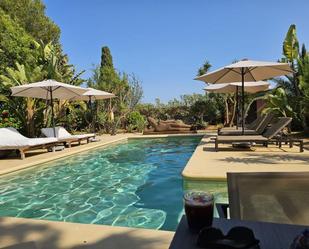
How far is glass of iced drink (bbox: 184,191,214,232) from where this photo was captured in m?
1.42

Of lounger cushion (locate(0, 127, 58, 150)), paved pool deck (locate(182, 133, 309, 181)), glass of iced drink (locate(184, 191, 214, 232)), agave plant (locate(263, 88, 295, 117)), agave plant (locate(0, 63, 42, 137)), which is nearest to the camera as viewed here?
glass of iced drink (locate(184, 191, 214, 232))

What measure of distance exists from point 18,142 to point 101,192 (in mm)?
4857

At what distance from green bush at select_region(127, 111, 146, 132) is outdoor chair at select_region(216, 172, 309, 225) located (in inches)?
727

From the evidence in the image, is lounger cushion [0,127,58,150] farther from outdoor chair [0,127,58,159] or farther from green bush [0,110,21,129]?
green bush [0,110,21,129]

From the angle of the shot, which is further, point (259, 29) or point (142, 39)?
point (142, 39)

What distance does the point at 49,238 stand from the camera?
2789mm

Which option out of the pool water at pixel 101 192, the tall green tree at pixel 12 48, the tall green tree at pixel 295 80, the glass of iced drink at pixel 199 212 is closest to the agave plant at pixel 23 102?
the tall green tree at pixel 12 48

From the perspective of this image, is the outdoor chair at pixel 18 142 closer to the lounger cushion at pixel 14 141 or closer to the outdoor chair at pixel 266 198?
the lounger cushion at pixel 14 141

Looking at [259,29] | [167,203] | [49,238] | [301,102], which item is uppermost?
[259,29]

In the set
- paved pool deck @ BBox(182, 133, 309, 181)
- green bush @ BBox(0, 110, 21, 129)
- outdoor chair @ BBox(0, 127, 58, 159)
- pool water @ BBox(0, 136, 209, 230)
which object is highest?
green bush @ BBox(0, 110, 21, 129)

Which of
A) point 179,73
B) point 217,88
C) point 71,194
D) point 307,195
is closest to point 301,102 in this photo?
point 217,88

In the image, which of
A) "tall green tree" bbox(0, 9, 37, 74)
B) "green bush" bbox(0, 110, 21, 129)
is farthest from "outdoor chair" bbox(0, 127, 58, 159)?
"tall green tree" bbox(0, 9, 37, 74)

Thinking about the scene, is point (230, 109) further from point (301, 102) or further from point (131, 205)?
point (131, 205)

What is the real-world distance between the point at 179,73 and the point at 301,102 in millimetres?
17462
